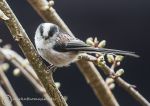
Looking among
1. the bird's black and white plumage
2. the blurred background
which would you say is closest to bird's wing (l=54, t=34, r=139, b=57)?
the bird's black and white plumage

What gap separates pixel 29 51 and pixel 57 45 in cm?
46

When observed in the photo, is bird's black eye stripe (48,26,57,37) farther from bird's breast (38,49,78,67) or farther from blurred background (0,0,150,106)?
blurred background (0,0,150,106)

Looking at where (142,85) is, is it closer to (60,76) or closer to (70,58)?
(60,76)

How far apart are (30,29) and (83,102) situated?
1.49ft

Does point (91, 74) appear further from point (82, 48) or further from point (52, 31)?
point (52, 31)

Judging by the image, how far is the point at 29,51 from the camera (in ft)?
2.94

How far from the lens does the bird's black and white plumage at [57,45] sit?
1.26 metres

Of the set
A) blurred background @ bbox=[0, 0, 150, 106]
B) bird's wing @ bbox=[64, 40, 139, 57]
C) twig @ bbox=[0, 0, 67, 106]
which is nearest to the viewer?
twig @ bbox=[0, 0, 67, 106]

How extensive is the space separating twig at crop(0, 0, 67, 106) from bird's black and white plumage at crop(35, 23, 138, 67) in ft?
1.02

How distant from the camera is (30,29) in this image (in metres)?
2.22

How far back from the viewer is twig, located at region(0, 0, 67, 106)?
88cm

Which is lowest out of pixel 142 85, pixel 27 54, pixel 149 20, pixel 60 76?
pixel 27 54

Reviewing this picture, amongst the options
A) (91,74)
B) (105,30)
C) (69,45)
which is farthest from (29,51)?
(105,30)


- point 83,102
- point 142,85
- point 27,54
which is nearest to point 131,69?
point 142,85
